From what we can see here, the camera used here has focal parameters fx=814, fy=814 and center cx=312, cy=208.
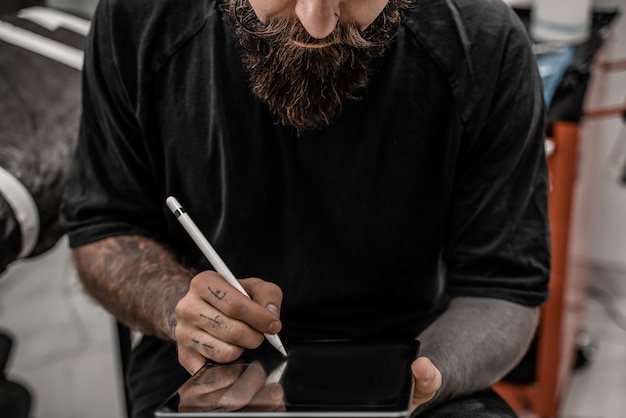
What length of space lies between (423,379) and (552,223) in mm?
703

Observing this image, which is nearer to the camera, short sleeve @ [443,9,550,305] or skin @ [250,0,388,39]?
skin @ [250,0,388,39]

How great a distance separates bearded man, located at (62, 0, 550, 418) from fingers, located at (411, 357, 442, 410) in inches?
4.4

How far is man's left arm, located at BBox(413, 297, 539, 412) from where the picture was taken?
31.0 inches

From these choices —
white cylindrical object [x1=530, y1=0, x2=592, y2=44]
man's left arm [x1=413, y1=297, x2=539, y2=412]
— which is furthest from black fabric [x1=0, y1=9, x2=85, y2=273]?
white cylindrical object [x1=530, y1=0, x2=592, y2=44]

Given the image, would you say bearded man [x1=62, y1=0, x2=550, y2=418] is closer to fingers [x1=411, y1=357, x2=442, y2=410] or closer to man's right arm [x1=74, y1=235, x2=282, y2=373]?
man's right arm [x1=74, y1=235, x2=282, y2=373]

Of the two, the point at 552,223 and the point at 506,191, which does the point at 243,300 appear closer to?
the point at 506,191

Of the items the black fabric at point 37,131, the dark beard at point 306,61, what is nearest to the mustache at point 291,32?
the dark beard at point 306,61

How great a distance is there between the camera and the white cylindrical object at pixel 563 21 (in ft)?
4.43

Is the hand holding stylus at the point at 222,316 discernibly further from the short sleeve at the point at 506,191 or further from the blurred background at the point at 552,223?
the blurred background at the point at 552,223

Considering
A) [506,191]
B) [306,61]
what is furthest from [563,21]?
[306,61]

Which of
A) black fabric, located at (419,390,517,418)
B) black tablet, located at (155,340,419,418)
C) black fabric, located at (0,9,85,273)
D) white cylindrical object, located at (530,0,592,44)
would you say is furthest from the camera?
white cylindrical object, located at (530,0,592,44)

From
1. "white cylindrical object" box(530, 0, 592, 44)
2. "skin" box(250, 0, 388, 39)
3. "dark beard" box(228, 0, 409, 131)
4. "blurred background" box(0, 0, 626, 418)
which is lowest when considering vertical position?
"blurred background" box(0, 0, 626, 418)

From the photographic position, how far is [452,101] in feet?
2.63

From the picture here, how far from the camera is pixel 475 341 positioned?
2.69 feet
